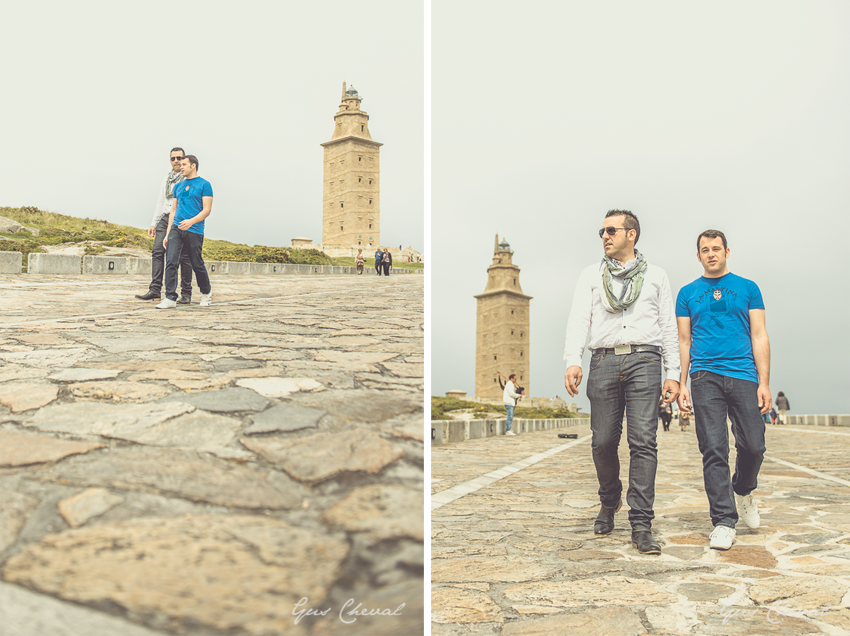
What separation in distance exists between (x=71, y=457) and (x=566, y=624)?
1609 millimetres

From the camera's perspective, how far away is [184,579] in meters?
1.19

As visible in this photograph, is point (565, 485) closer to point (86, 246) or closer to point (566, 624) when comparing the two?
point (566, 624)

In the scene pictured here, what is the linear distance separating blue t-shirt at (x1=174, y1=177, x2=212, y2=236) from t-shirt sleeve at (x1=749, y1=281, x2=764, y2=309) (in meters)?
5.78

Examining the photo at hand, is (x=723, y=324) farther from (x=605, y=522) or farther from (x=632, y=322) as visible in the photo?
(x=605, y=522)

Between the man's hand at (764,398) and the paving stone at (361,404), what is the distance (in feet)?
6.69

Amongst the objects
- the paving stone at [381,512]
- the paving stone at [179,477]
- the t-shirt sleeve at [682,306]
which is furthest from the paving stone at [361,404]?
the t-shirt sleeve at [682,306]

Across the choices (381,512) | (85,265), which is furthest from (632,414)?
(85,265)

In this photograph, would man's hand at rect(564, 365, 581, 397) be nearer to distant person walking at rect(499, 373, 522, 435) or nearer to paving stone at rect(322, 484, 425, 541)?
paving stone at rect(322, 484, 425, 541)

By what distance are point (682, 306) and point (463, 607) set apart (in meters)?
2.30

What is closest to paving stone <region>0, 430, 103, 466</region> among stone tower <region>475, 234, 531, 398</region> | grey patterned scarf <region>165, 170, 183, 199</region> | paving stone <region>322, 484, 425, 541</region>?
paving stone <region>322, 484, 425, 541</region>

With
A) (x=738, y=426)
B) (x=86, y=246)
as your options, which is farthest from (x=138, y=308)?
(x=86, y=246)

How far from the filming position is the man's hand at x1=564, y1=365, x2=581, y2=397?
3674 millimetres

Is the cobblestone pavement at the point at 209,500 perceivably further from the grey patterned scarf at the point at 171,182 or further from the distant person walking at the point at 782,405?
the distant person walking at the point at 782,405

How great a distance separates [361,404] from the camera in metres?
2.64
